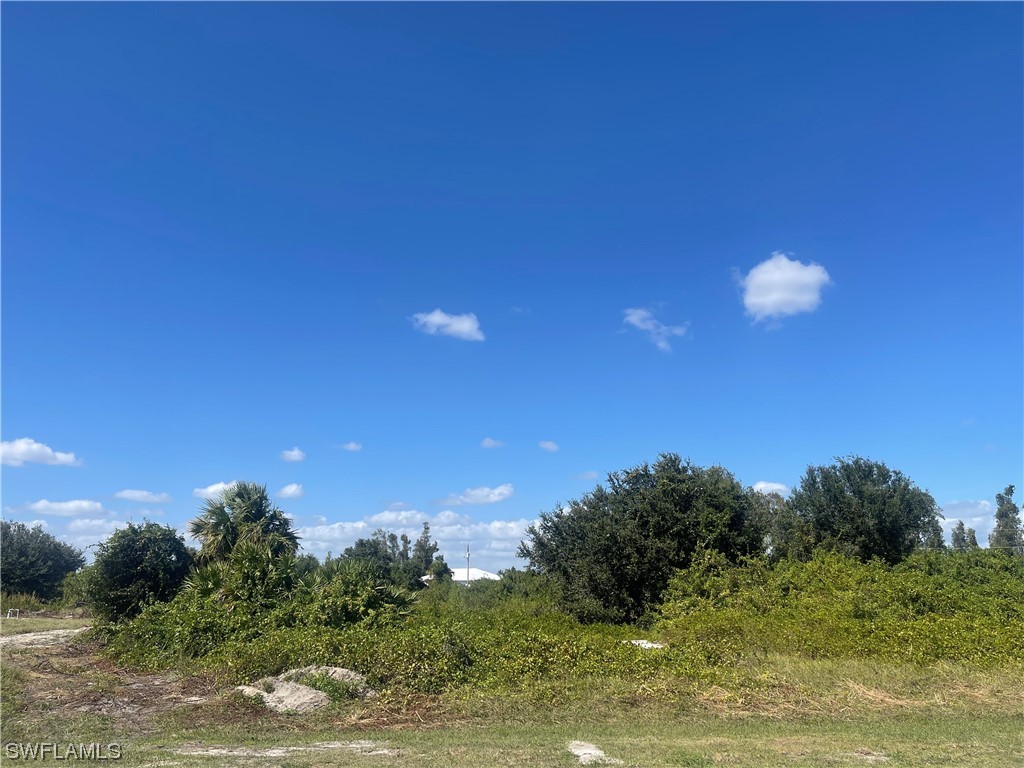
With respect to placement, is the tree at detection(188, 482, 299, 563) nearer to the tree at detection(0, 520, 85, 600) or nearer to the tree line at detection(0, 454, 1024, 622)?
the tree line at detection(0, 454, 1024, 622)

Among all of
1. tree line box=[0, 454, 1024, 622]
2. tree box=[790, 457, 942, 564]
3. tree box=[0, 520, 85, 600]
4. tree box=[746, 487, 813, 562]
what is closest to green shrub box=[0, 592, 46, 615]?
tree box=[0, 520, 85, 600]

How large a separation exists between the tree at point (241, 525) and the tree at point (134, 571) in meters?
1.06

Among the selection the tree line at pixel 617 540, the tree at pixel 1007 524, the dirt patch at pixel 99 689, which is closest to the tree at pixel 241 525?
the tree line at pixel 617 540

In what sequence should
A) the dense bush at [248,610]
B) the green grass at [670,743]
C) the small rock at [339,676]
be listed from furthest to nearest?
the dense bush at [248,610] → the small rock at [339,676] → the green grass at [670,743]

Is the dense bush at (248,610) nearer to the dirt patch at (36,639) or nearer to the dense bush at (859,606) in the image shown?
the dirt patch at (36,639)

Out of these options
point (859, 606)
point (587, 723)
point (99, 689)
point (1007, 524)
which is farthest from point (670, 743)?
point (1007, 524)

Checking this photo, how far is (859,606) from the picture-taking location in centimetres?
1638

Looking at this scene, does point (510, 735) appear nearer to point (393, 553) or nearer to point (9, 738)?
point (9, 738)

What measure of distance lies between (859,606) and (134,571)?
2388cm

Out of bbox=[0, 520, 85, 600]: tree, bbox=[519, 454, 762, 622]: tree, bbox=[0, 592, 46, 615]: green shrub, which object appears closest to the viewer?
bbox=[519, 454, 762, 622]: tree

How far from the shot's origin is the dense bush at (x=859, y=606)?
13.2 meters

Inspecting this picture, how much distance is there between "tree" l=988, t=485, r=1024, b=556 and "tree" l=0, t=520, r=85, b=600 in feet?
274

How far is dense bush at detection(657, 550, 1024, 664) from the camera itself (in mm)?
13211

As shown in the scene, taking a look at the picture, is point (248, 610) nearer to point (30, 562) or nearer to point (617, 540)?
point (617, 540)
